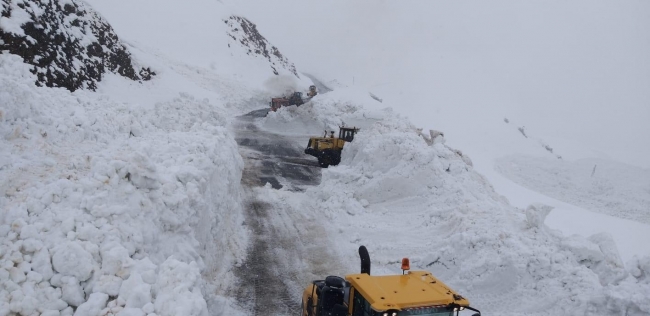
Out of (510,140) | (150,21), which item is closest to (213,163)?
(510,140)

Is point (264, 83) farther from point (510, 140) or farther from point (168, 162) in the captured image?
point (168, 162)

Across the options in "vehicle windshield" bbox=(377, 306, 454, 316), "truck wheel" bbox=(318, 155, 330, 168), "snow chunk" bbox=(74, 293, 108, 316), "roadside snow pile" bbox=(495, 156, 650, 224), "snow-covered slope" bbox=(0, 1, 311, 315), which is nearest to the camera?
"snow chunk" bbox=(74, 293, 108, 316)

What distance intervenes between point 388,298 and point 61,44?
14877 millimetres

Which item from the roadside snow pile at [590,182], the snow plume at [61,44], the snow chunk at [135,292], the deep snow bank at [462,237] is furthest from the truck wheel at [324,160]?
the snow chunk at [135,292]

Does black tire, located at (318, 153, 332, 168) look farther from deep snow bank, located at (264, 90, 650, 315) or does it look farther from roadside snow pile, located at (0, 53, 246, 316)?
roadside snow pile, located at (0, 53, 246, 316)

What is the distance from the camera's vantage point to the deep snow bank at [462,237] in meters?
8.46

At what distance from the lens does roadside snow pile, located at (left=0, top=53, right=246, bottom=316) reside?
4762mm

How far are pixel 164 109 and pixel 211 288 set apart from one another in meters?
9.36

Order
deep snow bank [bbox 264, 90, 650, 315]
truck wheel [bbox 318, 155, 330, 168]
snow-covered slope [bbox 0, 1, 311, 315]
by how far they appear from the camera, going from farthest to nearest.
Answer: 1. truck wheel [bbox 318, 155, 330, 168]
2. deep snow bank [bbox 264, 90, 650, 315]
3. snow-covered slope [bbox 0, 1, 311, 315]

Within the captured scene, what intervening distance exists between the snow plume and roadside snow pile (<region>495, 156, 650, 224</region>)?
19.6 meters

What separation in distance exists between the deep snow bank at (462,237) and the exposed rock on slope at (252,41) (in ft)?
125

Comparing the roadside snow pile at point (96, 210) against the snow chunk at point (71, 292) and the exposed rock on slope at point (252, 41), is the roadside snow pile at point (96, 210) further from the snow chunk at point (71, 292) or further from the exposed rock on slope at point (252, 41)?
the exposed rock on slope at point (252, 41)

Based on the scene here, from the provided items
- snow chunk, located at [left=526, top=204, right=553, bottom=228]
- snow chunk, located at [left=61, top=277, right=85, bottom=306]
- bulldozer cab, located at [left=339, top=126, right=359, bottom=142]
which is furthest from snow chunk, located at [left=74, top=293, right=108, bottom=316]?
bulldozer cab, located at [left=339, top=126, right=359, bottom=142]

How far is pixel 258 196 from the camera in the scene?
50.6ft
